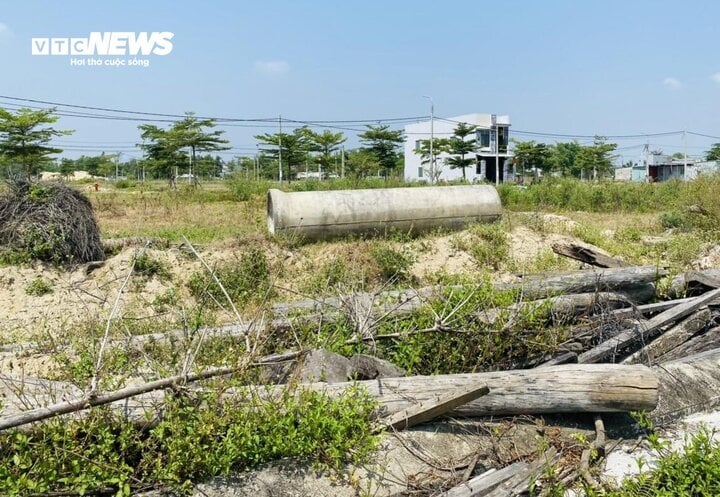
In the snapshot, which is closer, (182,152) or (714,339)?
(714,339)

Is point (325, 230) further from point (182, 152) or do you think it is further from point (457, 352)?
point (182, 152)

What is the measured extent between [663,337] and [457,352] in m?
2.33

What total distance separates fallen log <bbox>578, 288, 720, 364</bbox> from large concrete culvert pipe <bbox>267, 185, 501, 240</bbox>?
6.18 m

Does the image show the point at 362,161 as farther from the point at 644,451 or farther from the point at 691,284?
the point at 644,451

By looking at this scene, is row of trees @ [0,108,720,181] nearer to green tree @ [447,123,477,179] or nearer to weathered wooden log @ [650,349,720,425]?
green tree @ [447,123,477,179]

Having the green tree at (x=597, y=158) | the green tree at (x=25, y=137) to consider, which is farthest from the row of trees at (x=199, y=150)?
the green tree at (x=597, y=158)

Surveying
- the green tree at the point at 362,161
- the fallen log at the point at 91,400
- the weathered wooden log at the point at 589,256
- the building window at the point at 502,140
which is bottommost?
the fallen log at the point at 91,400

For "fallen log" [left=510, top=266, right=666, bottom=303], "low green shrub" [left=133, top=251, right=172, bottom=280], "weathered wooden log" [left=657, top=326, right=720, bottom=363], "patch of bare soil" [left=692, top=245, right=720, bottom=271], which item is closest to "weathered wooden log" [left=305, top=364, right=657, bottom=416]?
"fallen log" [left=510, top=266, right=666, bottom=303]

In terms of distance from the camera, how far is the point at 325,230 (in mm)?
11367

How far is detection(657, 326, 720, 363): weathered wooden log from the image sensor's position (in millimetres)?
5961

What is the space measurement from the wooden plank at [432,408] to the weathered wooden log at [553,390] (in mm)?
168

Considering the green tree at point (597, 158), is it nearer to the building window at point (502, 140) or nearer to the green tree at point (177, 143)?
the building window at point (502, 140)

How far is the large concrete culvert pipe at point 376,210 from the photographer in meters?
11.2

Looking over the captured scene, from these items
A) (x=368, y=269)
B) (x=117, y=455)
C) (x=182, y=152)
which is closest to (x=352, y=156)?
(x=182, y=152)
